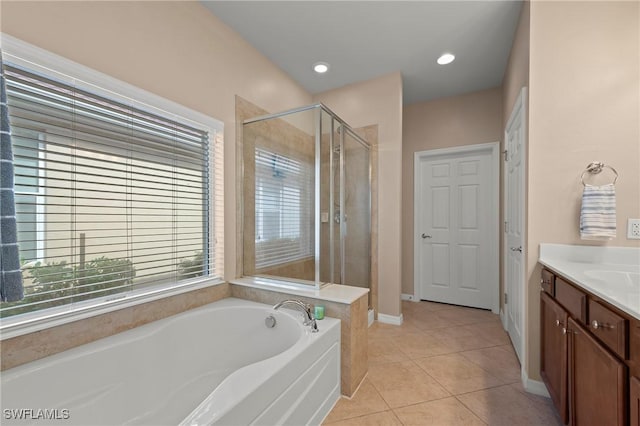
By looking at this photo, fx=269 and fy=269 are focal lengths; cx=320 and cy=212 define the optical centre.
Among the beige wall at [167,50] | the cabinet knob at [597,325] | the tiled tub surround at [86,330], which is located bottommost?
the tiled tub surround at [86,330]

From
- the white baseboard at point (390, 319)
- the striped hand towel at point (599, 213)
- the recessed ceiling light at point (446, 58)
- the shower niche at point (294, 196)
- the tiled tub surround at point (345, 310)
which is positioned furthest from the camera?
the white baseboard at point (390, 319)

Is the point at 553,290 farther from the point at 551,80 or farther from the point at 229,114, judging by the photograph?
the point at 229,114

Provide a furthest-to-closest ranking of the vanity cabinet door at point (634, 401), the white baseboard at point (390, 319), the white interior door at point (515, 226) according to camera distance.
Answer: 1. the white baseboard at point (390, 319)
2. the white interior door at point (515, 226)
3. the vanity cabinet door at point (634, 401)

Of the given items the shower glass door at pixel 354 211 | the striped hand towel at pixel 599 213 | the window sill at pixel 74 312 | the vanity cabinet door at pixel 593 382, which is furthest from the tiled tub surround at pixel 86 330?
the striped hand towel at pixel 599 213

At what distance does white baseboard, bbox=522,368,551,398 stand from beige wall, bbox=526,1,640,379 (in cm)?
4

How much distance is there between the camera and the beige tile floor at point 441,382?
1.55 metres

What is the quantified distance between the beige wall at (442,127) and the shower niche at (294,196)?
4.80 ft

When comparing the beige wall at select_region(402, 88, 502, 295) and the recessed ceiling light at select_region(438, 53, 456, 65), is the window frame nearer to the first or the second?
the recessed ceiling light at select_region(438, 53, 456, 65)

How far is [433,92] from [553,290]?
2618 mm

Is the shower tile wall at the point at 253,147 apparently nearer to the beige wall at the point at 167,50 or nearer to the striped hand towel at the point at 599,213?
the beige wall at the point at 167,50

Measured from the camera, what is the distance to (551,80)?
5.61 feet

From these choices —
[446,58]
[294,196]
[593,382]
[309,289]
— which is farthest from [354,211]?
[593,382]

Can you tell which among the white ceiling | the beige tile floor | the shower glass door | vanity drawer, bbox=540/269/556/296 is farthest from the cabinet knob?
the white ceiling

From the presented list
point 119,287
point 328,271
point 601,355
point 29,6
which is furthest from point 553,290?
point 29,6
